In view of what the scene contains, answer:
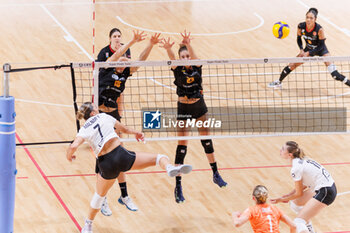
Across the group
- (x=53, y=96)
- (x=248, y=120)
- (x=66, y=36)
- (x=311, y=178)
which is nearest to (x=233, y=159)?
(x=248, y=120)

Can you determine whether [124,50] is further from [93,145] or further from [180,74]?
[93,145]

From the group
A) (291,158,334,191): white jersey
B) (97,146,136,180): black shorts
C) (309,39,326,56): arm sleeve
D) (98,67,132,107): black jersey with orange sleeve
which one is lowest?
(291,158,334,191): white jersey

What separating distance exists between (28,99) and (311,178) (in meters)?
8.11

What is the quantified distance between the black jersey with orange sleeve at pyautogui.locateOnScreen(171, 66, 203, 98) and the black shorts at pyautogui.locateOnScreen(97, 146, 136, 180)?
1974 millimetres

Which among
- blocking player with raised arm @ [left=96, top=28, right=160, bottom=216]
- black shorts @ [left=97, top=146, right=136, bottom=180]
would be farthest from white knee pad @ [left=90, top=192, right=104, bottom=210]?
blocking player with raised arm @ [left=96, top=28, right=160, bottom=216]

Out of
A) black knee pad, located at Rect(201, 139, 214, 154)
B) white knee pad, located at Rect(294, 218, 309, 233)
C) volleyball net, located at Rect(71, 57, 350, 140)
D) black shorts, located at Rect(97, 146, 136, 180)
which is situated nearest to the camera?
white knee pad, located at Rect(294, 218, 309, 233)

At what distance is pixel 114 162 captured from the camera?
10945 mm

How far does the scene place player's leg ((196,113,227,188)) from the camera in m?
12.7

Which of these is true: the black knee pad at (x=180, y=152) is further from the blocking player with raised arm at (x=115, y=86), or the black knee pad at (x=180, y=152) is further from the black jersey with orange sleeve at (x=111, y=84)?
the black jersey with orange sleeve at (x=111, y=84)

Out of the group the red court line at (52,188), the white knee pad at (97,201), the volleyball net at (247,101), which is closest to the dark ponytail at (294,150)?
the white knee pad at (97,201)

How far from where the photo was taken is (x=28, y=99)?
16.8 metres

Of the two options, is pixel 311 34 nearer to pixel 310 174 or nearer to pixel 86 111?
pixel 310 174

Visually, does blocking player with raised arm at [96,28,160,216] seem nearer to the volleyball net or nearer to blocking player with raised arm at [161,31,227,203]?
blocking player with raised arm at [161,31,227,203]

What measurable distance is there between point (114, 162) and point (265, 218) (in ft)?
8.20
